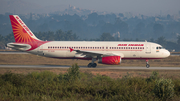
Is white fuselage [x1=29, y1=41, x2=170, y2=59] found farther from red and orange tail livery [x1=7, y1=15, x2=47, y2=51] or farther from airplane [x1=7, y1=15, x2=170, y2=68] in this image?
red and orange tail livery [x1=7, y1=15, x2=47, y2=51]

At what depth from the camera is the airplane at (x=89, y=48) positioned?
1625 inches

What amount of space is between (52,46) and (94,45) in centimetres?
780

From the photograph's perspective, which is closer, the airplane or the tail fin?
the airplane

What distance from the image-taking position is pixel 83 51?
3950 cm

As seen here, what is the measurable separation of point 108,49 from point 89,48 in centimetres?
347

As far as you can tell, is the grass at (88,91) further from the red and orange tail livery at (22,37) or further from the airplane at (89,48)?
the red and orange tail livery at (22,37)

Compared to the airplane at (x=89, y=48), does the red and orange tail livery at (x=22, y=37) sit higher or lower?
higher

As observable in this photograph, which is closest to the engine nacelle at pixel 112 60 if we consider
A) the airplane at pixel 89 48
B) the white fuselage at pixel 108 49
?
the airplane at pixel 89 48

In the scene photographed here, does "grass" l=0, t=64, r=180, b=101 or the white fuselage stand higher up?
the white fuselage

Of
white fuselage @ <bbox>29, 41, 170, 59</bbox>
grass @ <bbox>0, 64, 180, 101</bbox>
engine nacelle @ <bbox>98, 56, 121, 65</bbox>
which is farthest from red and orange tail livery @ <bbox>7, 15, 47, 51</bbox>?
grass @ <bbox>0, 64, 180, 101</bbox>

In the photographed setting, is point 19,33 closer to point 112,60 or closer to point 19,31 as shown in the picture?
point 19,31

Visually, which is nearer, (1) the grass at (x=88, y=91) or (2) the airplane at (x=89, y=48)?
(1) the grass at (x=88, y=91)

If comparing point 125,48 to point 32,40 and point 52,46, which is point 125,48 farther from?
point 32,40

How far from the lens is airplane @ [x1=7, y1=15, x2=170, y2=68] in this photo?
41281mm
